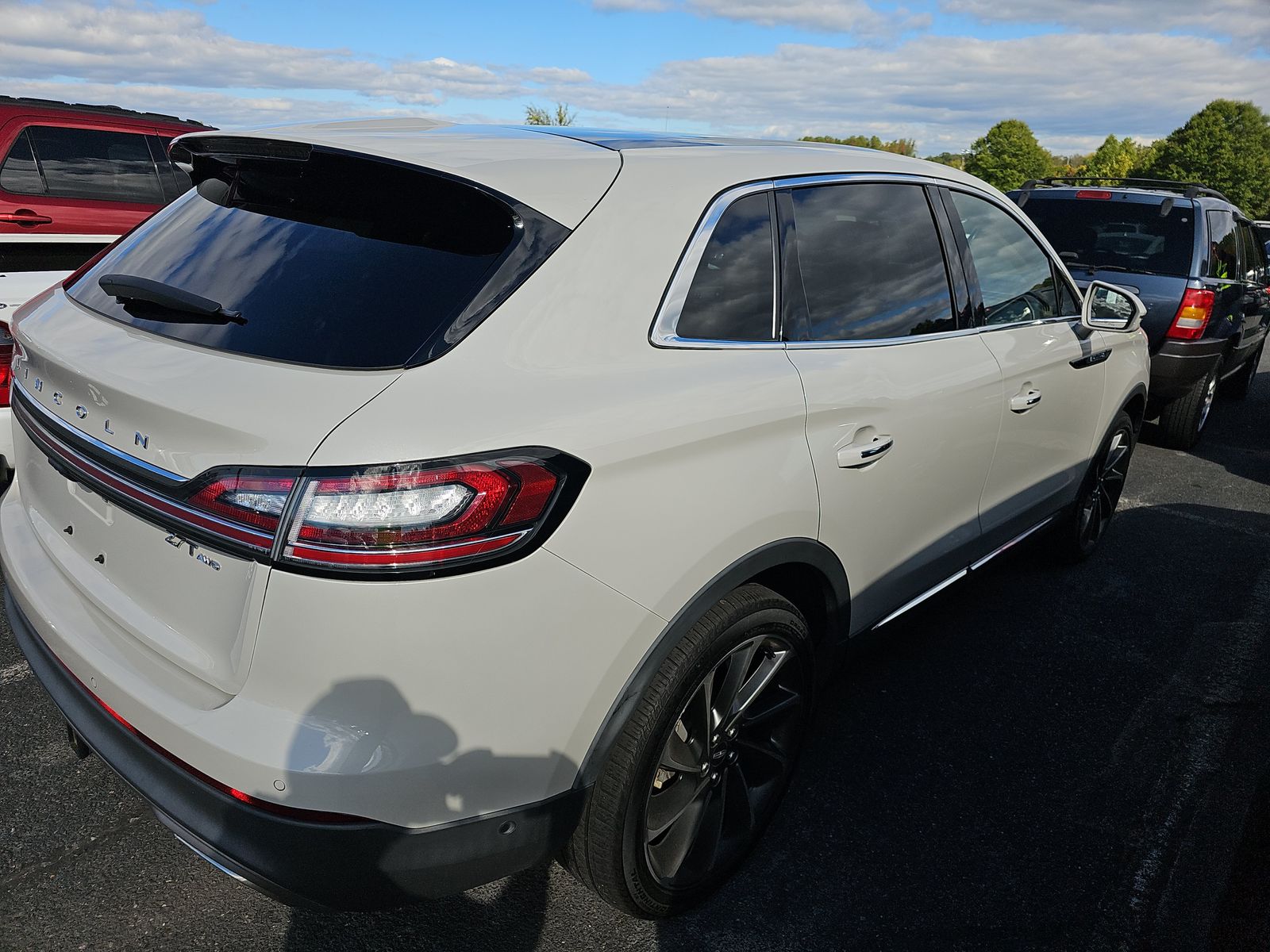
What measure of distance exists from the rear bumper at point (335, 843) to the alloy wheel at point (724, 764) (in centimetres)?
35

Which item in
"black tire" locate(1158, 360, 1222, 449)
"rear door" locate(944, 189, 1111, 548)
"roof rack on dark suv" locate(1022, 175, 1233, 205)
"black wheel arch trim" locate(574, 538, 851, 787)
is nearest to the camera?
"black wheel arch trim" locate(574, 538, 851, 787)

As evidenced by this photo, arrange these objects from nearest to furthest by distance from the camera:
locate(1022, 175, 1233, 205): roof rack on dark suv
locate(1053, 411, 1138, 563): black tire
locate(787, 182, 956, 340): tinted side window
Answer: locate(787, 182, 956, 340): tinted side window
locate(1053, 411, 1138, 563): black tire
locate(1022, 175, 1233, 205): roof rack on dark suv

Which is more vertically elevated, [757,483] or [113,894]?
[757,483]

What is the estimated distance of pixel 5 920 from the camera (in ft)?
6.97

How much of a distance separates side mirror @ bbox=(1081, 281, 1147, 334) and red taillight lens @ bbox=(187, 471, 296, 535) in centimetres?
333

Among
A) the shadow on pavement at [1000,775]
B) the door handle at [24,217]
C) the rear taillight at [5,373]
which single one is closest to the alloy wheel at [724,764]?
the shadow on pavement at [1000,775]

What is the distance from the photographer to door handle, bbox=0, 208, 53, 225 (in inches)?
251

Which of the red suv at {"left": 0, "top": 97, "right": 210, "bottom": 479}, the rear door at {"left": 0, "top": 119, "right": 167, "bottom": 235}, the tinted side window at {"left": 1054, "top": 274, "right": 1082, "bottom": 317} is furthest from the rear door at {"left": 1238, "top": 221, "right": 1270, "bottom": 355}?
the rear door at {"left": 0, "top": 119, "right": 167, "bottom": 235}

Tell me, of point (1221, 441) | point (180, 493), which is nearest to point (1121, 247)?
point (1221, 441)

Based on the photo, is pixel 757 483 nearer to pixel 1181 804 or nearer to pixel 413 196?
pixel 413 196

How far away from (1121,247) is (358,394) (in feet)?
22.2

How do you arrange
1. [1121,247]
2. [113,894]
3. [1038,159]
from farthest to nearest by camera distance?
[1038,159] → [1121,247] → [113,894]

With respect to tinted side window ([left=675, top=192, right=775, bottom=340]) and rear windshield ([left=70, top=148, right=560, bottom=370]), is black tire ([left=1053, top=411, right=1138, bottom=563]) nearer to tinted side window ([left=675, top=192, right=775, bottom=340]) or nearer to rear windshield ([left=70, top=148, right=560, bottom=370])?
tinted side window ([left=675, top=192, right=775, bottom=340])

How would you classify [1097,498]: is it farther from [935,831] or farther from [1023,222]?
[935,831]
